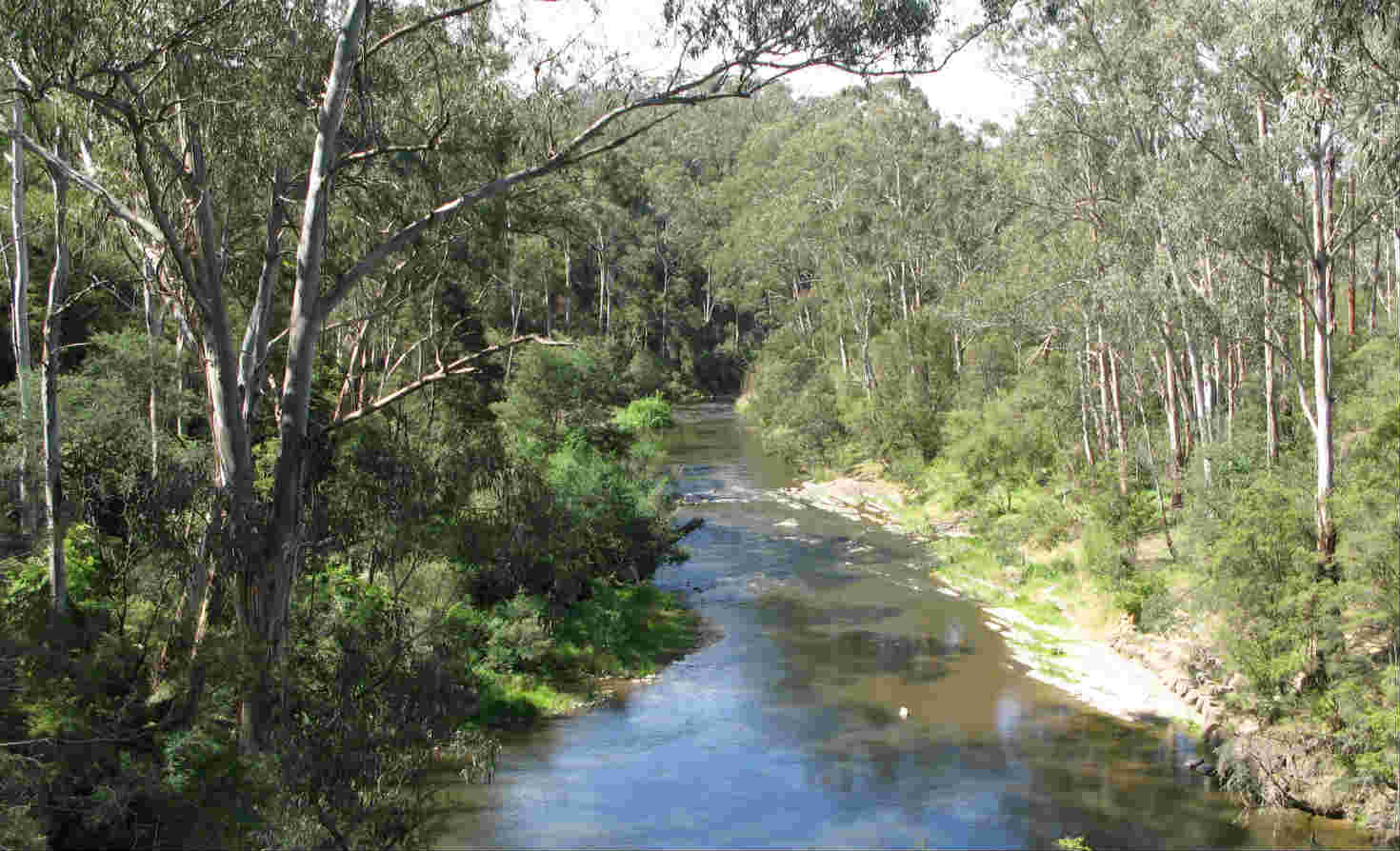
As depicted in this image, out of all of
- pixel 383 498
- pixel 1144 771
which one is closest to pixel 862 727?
pixel 1144 771

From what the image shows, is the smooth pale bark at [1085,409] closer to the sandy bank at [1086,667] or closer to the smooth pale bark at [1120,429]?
the smooth pale bark at [1120,429]

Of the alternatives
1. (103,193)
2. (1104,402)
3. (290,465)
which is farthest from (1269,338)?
(103,193)

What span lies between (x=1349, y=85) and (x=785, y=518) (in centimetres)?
1528

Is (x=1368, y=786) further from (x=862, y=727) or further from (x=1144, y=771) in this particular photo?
(x=862, y=727)

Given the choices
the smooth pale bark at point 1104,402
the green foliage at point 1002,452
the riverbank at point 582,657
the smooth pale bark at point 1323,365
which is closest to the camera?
the smooth pale bark at point 1323,365

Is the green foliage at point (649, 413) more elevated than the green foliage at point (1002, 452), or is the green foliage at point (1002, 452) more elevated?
the green foliage at point (649, 413)

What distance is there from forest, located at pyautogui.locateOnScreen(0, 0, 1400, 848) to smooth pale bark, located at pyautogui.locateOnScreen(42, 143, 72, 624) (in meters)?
0.06

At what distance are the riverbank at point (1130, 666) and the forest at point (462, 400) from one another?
248mm

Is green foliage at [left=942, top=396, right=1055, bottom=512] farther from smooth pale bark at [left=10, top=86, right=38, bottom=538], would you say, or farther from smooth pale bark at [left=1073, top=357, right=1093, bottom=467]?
smooth pale bark at [left=10, top=86, right=38, bottom=538]

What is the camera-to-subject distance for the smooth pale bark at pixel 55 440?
8.34 metres

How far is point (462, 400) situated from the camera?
20.0 meters

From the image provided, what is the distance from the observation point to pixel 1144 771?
11.7 meters

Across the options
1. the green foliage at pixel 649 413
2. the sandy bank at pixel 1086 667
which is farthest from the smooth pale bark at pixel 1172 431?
the green foliage at pixel 649 413

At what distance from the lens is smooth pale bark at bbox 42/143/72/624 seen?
8.34 m
